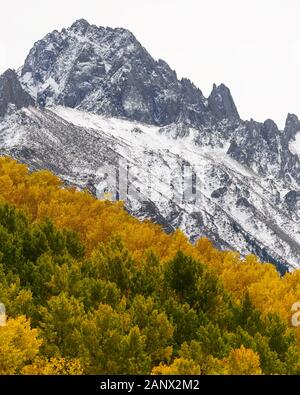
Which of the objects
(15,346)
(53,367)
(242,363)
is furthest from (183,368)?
(15,346)

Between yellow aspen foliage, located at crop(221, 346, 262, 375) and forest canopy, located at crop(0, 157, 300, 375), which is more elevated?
forest canopy, located at crop(0, 157, 300, 375)

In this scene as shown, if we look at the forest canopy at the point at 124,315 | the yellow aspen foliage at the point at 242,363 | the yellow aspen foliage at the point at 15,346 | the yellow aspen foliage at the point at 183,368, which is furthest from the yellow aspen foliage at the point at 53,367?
the yellow aspen foliage at the point at 242,363

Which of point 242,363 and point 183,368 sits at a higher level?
point 242,363

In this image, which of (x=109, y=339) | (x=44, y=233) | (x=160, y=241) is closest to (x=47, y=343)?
(x=109, y=339)

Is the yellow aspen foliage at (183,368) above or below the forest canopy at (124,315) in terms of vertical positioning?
below

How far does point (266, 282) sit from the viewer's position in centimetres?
6450

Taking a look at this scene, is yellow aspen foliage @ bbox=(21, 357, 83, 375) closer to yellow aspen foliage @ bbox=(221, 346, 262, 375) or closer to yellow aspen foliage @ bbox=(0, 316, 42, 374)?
yellow aspen foliage @ bbox=(0, 316, 42, 374)

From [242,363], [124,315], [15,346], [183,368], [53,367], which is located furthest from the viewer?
[124,315]

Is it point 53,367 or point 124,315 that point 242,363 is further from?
point 53,367

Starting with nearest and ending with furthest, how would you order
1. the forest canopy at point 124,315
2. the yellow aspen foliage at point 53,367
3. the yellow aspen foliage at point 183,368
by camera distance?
the yellow aspen foliage at point 183,368
the yellow aspen foliage at point 53,367
the forest canopy at point 124,315

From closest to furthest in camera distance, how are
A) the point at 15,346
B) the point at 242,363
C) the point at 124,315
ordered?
the point at 15,346
the point at 242,363
the point at 124,315

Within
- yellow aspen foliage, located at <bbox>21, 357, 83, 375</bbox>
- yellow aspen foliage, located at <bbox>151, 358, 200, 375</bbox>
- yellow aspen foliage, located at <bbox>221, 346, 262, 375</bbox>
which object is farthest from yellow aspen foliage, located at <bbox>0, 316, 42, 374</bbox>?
yellow aspen foliage, located at <bbox>221, 346, 262, 375</bbox>

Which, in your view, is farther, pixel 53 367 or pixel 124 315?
pixel 124 315

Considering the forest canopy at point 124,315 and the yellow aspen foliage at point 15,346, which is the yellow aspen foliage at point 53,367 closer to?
the forest canopy at point 124,315
